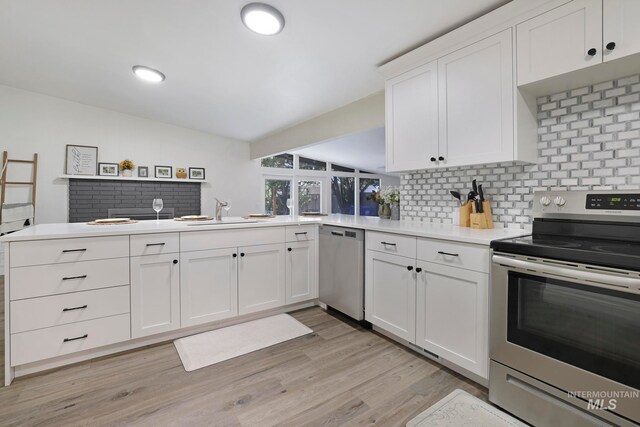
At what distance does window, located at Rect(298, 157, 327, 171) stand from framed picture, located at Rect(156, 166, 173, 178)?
2.79 m

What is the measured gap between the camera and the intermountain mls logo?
3.80 feet

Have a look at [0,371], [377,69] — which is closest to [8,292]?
[0,371]

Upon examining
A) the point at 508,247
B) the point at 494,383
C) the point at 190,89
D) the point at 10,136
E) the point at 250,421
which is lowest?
the point at 250,421

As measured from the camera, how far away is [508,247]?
59.5 inches

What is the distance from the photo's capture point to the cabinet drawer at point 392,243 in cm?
209

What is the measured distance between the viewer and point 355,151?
597 centimetres

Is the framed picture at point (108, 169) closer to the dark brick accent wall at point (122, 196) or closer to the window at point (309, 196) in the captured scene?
the dark brick accent wall at point (122, 196)

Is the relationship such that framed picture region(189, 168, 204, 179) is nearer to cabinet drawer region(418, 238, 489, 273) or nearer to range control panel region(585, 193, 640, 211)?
cabinet drawer region(418, 238, 489, 273)

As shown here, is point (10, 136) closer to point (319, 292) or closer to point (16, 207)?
point (16, 207)

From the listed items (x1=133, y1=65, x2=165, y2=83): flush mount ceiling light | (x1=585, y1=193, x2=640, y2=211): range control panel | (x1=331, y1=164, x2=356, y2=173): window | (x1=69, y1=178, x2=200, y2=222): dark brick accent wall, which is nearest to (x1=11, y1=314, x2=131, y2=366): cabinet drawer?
(x1=133, y1=65, x2=165, y2=83): flush mount ceiling light

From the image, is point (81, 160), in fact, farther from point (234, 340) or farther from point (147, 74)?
point (234, 340)

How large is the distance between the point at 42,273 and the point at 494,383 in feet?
9.00

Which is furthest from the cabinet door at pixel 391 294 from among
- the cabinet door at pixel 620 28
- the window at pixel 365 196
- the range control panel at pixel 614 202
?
the window at pixel 365 196

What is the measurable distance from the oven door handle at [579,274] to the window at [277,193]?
5.33m
